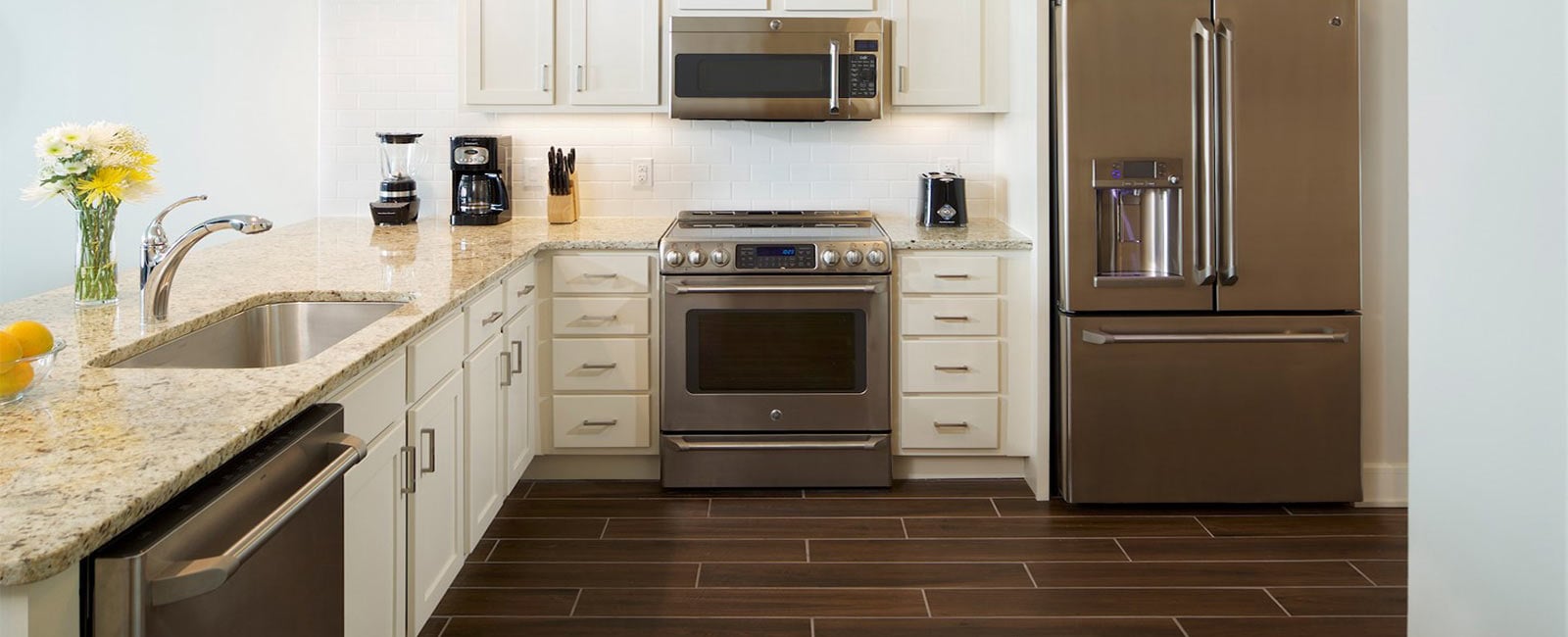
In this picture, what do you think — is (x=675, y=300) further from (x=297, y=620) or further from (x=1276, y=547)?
(x=297, y=620)

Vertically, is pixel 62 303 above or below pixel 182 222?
below

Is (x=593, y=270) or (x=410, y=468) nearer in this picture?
(x=410, y=468)

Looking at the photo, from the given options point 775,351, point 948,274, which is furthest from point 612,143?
point 948,274

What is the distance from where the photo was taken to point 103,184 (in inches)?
96.0

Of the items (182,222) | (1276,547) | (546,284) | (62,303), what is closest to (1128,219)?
(1276,547)

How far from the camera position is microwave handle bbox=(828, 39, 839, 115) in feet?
14.6

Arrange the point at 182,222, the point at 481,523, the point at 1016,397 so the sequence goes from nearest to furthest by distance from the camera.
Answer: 1. the point at 481,523
2. the point at 1016,397
3. the point at 182,222

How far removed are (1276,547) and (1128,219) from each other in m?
1.05

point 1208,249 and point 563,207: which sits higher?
point 563,207

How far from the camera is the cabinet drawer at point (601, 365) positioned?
4.29 m

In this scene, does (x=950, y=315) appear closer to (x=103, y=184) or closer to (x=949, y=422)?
(x=949, y=422)

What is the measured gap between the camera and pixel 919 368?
4301mm

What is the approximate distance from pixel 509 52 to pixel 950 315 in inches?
69.0

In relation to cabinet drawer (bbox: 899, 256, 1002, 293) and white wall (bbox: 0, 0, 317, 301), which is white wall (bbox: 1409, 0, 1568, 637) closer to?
cabinet drawer (bbox: 899, 256, 1002, 293)
